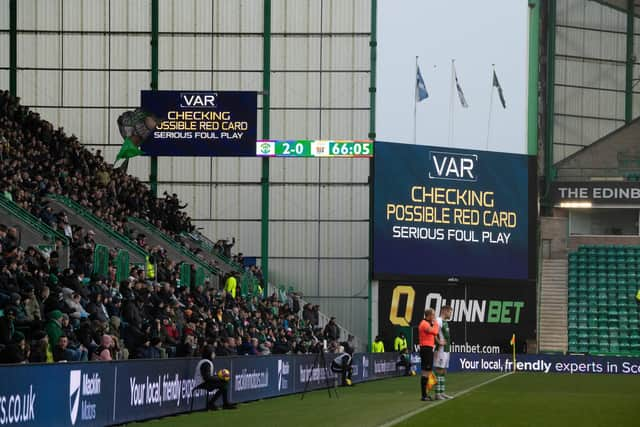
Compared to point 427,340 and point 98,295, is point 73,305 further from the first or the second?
point 427,340

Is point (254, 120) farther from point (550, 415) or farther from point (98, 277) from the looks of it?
point (550, 415)

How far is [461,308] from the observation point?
50781mm


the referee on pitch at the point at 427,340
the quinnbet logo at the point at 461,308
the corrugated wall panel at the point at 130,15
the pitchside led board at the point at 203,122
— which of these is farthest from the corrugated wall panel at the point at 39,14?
the referee on pitch at the point at 427,340

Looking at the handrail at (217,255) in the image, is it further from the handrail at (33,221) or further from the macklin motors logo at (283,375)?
the handrail at (33,221)

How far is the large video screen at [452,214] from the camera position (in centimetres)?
4994

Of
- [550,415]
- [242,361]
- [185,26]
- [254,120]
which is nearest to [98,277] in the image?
[242,361]

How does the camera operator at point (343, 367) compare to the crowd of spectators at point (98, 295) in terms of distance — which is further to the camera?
the camera operator at point (343, 367)

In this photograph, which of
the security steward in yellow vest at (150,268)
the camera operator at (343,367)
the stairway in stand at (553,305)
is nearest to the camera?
the security steward in yellow vest at (150,268)

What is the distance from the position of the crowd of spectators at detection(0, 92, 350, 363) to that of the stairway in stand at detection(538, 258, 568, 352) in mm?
12521

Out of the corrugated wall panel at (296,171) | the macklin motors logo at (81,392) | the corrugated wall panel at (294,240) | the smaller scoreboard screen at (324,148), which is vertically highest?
the smaller scoreboard screen at (324,148)

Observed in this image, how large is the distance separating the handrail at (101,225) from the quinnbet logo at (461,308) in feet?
51.8

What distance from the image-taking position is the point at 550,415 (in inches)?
798

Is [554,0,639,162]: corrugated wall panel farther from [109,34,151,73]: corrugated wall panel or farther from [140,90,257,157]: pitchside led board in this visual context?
[140,90,257,157]: pitchside led board

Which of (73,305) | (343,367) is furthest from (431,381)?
(343,367)
